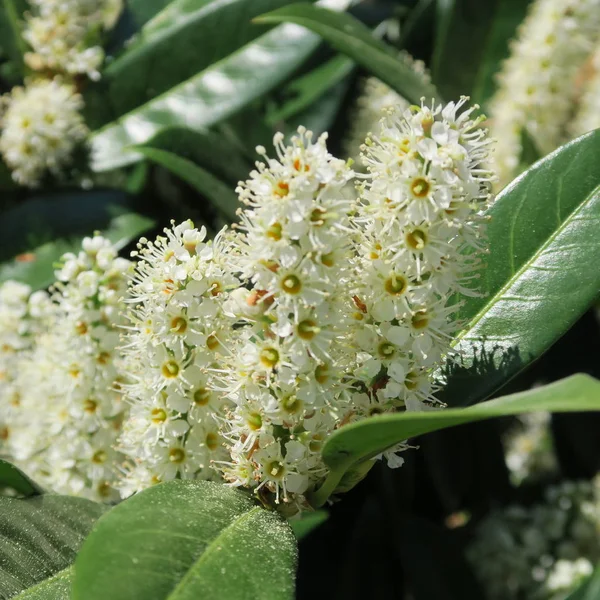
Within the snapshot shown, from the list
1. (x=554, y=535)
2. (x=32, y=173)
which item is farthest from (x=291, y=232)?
(x=554, y=535)

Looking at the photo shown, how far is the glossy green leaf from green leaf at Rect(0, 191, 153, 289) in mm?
302

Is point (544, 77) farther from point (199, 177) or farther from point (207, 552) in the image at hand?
point (207, 552)

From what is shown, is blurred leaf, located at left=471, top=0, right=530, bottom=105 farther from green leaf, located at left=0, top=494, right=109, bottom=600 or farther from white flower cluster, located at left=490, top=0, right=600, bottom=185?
green leaf, located at left=0, top=494, right=109, bottom=600

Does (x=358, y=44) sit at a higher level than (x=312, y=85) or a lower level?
higher

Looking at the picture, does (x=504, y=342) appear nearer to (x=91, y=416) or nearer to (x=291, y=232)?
(x=291, y=232)

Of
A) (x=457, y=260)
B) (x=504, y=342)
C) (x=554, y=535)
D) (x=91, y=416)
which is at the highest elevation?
(x=457, y=260)

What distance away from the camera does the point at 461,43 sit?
2.41 meters

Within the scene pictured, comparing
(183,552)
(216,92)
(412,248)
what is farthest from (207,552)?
(216,92)

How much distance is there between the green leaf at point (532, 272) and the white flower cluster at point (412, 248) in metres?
0.10

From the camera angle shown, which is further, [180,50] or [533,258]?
[180,50]

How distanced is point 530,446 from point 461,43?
1397mm

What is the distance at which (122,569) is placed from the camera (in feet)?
2.81

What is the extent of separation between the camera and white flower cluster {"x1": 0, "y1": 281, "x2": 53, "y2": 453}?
1.67 meters

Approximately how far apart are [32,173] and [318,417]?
135 cm
